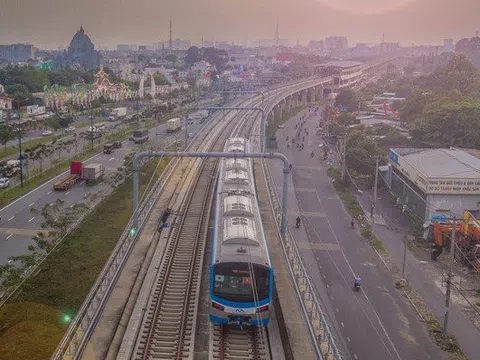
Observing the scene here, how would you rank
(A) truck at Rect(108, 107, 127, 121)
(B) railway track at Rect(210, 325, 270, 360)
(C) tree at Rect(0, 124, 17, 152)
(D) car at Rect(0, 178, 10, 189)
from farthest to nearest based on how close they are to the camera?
(A) truck at Rect(108, 107, 127, 121), (C) tree at Rect(0, 124, 17, 152), (D) car at Rect(0, 178, 10, 189), (B) railway track at Rect(210, 325, 270, 360)

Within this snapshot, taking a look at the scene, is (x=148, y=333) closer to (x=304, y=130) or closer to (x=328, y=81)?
(x=304, y=130)

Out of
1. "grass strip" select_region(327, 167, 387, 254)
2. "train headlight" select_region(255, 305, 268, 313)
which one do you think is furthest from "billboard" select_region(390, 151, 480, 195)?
"train headlight" select_region(255, 305, 268, 313)

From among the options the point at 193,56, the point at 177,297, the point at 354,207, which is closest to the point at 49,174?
the point at 354,207

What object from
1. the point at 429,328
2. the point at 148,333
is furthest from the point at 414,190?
the point at 148,333

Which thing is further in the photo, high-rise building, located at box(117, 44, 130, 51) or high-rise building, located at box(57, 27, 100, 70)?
high-rise building, located at box(117, 44, 130, 51)

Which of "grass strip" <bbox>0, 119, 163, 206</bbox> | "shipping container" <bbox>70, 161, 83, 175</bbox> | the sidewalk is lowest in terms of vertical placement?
the sidewalk

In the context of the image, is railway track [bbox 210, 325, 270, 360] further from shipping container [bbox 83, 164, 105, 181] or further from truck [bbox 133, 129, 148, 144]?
truck [bbox 133, 129, 148, 144]

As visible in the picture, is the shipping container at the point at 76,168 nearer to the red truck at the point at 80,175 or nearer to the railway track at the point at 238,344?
the red truck at the point at 80,175
